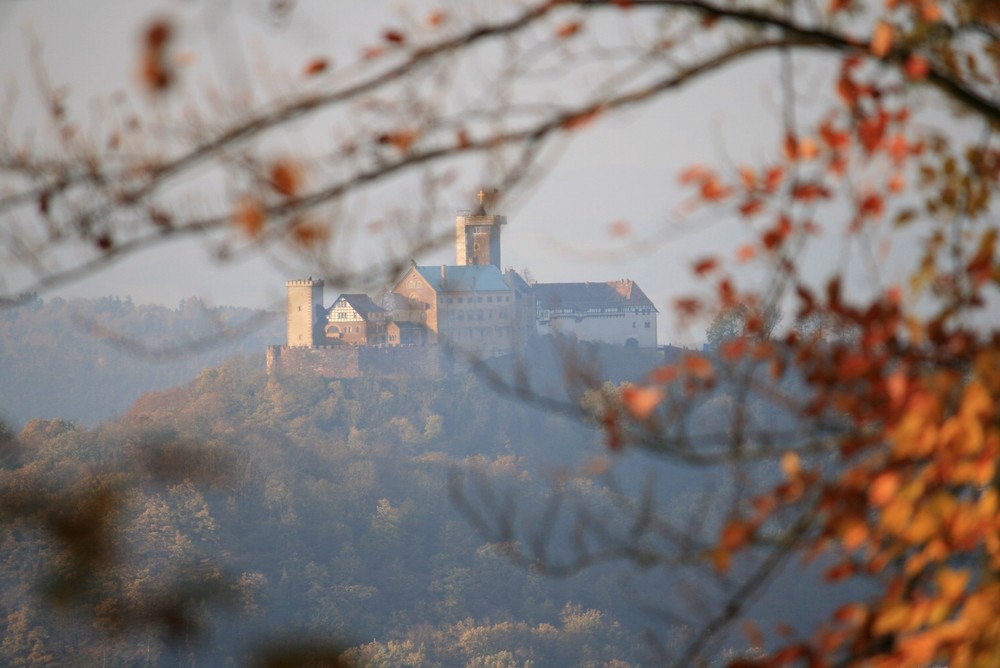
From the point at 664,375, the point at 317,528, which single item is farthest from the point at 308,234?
the point at 317,528

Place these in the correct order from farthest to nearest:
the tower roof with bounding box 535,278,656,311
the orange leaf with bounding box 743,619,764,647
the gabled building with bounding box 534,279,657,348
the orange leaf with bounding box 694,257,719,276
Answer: the tower roof with bounding box 535,278,656,311, the gabled building with bounding box 534,279,657,348, the orange leaf with bounding box 694,257,719,276, the orange leaf with bounding box 743,619,764,647

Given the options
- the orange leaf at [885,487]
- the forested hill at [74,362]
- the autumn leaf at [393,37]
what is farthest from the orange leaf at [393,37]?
the forested hill at [74,362]

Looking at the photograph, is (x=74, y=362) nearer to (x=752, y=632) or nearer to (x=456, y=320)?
(x=456, y=320)

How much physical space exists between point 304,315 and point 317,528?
34.4ft

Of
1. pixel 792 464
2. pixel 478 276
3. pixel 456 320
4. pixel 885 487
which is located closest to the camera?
pixel 885 487

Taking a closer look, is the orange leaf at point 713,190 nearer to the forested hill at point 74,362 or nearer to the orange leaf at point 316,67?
the orange leaf at point 316,67

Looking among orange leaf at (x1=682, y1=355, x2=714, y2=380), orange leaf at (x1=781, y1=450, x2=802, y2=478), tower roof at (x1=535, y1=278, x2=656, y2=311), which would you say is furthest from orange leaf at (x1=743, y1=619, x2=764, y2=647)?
tower roof at (x1=535, y1=278, x2=656, y2=311)

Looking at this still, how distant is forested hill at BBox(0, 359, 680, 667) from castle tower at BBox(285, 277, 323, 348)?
247cm

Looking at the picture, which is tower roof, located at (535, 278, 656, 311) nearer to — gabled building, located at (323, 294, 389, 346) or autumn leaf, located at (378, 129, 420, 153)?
gabled building, located at (323, 294, 389, 346)

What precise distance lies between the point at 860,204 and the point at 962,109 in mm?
712

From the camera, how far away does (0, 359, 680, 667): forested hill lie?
34844mm

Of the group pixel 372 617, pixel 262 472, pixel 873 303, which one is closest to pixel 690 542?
pixel 873 303

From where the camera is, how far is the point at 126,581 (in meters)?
32.8

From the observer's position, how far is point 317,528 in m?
50.2
